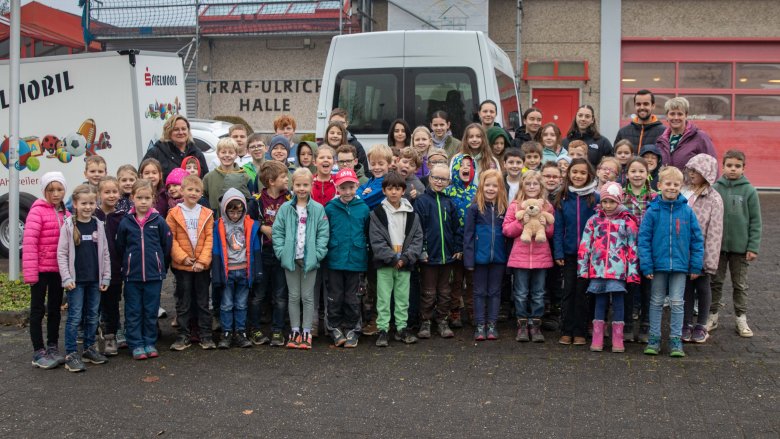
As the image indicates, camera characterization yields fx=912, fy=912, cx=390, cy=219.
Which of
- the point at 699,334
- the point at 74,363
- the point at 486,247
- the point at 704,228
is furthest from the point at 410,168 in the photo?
the point at 74,363

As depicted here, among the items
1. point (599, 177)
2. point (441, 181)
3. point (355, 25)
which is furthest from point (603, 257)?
point (355, 25)

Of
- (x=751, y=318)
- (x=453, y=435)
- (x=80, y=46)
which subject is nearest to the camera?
(x=453, y=435)

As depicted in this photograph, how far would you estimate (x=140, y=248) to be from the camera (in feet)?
23.9

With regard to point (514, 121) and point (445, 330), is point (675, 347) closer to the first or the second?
point (445, 330)

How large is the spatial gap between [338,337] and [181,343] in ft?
4.30

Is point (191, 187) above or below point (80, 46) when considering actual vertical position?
below

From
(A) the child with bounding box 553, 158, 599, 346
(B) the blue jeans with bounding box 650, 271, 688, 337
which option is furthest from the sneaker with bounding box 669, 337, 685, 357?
(A) the child with bounding box 553, 158, 599, 346

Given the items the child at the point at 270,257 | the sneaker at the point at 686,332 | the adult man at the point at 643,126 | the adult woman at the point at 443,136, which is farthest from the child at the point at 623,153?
the child at the point at 270,257

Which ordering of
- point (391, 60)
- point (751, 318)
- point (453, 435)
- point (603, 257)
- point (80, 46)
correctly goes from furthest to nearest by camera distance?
point (80, 46) < point (391, 60) < point (751, 318) < point (603, 257) < point (453, 435)

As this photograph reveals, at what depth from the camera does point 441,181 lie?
26.0ft

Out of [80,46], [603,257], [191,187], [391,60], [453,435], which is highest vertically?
[80,46]

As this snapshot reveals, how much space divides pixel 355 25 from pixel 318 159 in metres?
14.4

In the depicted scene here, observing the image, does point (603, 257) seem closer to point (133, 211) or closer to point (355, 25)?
point (133, 211)

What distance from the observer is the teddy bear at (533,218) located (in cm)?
768
